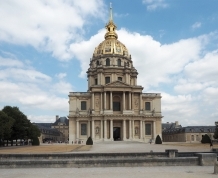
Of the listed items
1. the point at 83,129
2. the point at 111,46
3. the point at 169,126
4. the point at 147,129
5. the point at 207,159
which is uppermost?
the point at 111,46

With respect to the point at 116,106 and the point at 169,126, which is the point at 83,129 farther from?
the point at 169,126

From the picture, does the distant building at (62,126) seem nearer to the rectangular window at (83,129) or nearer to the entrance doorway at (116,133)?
the rectangular window at (83,129)

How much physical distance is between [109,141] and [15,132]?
21.7 m

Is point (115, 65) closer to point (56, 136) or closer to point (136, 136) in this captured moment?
point (136, 136)

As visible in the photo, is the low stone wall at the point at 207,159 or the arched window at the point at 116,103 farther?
the arched window at the point at 116,103

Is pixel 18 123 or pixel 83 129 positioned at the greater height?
pixel 18 123

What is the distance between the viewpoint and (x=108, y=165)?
15953 millimetres

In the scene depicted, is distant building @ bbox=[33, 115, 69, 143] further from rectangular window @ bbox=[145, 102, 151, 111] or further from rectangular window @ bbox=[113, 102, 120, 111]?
rectangular window @ bbox=[145, 102, 151, 111]

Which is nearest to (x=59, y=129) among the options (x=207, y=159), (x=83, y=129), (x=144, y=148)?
(x=83, y=129)

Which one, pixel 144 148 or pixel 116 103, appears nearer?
pixel 144 148

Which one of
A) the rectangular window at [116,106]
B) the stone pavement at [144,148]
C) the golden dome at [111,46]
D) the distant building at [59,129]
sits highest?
the golden dome at [111,46]

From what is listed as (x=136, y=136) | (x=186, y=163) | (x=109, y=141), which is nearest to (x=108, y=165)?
(x=186, y=163)

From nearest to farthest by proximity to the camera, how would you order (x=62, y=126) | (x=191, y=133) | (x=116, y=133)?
(x=116, y=133) → (x=191, y=133) → (x=62, y=126)

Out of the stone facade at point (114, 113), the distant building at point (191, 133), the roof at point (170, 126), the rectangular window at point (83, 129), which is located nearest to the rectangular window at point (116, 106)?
the stone facade at point (114, 113)
